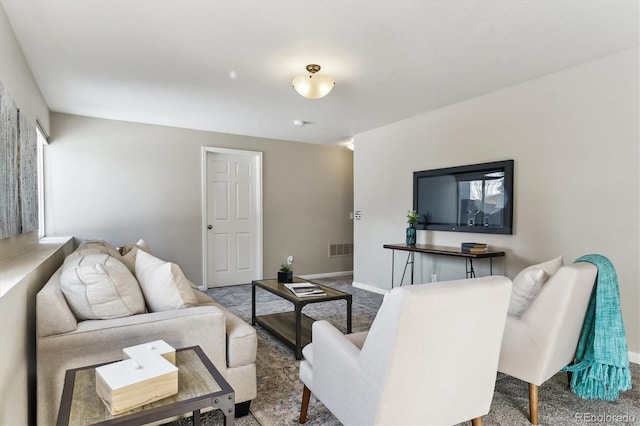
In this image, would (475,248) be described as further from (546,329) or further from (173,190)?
(173,190)

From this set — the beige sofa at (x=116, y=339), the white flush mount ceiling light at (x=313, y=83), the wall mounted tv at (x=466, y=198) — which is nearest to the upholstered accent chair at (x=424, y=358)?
the beige sofa at (x=116, y=339)

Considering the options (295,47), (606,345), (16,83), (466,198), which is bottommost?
(606,345)

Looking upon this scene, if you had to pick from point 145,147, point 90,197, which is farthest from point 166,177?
point 90,197

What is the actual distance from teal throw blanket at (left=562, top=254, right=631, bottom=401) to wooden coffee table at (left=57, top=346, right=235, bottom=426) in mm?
1963

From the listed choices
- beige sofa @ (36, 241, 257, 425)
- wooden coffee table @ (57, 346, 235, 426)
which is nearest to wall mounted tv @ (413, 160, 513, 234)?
beige sofa @ (36, 241, 257, 425)

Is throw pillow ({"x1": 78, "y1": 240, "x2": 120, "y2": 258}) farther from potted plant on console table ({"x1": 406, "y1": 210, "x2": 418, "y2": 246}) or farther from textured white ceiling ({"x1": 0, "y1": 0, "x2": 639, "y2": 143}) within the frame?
potted plant on console table ({"x1": 406, "y1": 210, "x2": 418, "y2": 246})

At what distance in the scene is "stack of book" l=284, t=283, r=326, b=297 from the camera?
3.01 metres

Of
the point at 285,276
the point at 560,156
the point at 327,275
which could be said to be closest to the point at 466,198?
→ the point at 560,156

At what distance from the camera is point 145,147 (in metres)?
4.73

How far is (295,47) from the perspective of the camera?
2.60 meters

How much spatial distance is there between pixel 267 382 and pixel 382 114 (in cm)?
319

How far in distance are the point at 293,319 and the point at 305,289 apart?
1.64 feet

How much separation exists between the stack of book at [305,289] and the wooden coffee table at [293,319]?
4cm

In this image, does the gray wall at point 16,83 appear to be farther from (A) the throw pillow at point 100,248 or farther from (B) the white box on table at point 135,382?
(B) the white box on table at point 135,382
